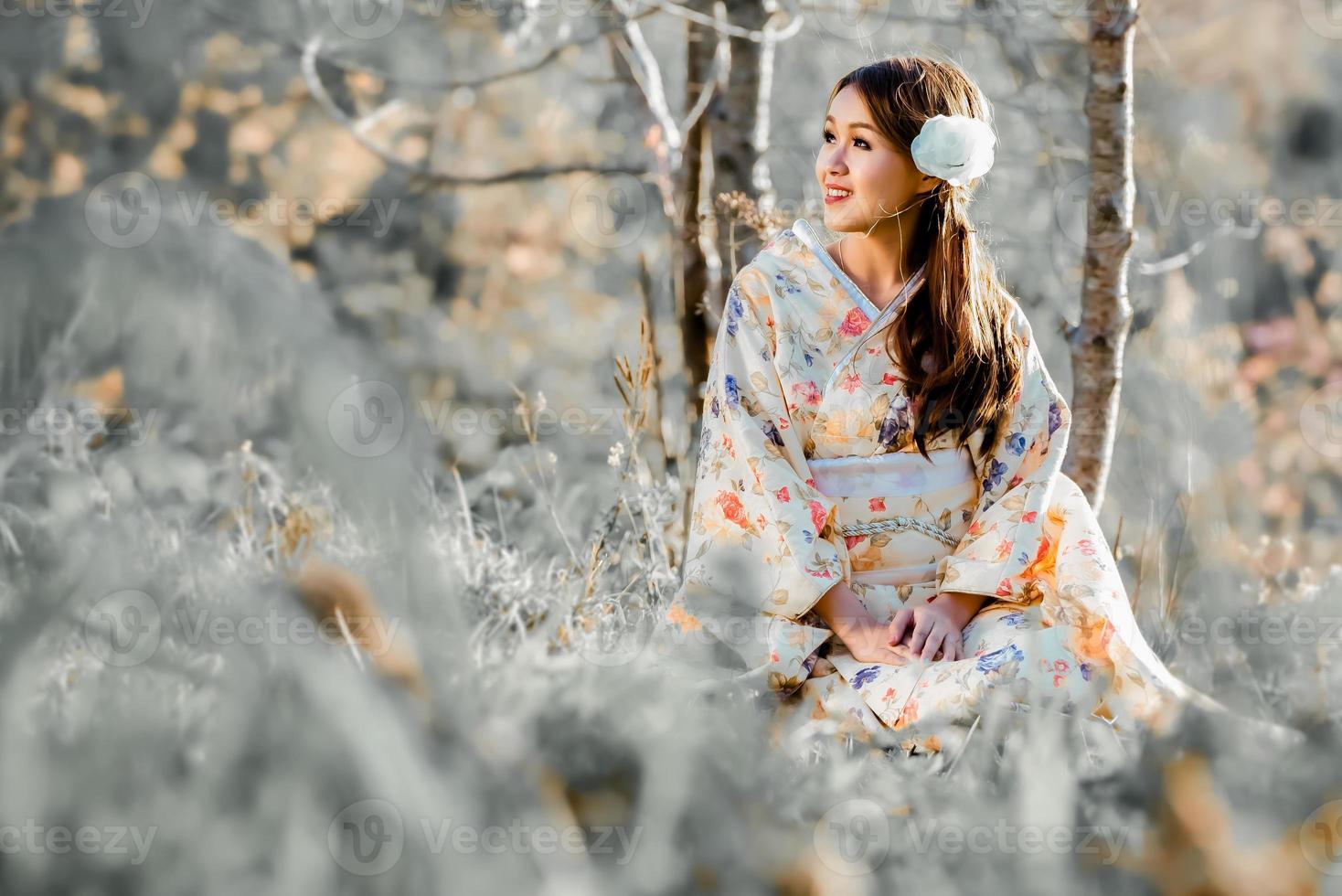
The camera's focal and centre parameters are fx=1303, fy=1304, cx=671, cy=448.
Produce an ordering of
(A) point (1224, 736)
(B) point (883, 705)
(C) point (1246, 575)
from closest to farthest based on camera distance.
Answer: (A) point (1224, 736)
(B) point (883, 705)
(C) point (1246, 575)

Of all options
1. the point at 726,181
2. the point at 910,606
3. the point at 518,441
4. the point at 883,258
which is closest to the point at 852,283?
the point at 883,258

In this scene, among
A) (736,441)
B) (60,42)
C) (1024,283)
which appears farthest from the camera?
(1024,283)

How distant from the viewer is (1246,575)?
2.91 metres

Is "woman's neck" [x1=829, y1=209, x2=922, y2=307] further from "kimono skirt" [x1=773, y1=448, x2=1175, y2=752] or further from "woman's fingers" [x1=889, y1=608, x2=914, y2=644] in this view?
"woman's fingers" [x1=889, y1=608, x2=914, y2=644]

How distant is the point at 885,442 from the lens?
1918 mm

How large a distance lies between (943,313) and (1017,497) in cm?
30

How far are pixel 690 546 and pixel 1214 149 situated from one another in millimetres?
5018

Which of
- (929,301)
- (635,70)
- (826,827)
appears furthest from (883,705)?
(635,70)

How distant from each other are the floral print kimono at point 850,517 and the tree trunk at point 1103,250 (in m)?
0.79

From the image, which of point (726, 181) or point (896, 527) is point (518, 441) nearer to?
point (726, 181)

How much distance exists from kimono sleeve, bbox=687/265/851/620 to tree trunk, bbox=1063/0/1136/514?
1060 mm

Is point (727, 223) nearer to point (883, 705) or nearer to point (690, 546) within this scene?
point (690, 546)

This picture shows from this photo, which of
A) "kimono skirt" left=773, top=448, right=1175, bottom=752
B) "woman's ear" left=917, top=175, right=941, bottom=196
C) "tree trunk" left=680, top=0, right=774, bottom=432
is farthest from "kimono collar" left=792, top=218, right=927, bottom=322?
"tree trunk" left=680, top=0, right=774, bottom=432

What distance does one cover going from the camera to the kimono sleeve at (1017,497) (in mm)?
1824
